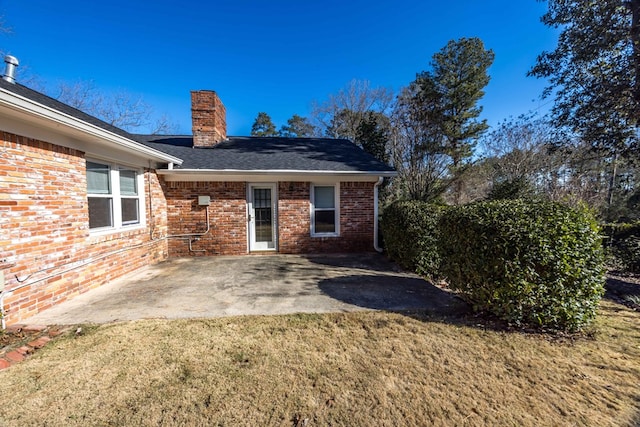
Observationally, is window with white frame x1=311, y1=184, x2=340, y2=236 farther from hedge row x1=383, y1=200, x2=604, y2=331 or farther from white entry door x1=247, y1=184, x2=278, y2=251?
hedge row x1=383, y1=200, x2=604, y2=331

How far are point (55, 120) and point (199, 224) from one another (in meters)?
4.10

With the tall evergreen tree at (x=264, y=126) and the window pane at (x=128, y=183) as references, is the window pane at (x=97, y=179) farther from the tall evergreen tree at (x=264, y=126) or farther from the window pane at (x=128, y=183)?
the tall evergreen tree at (x=264, y=126)

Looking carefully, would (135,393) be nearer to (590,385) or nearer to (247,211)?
(590,385)

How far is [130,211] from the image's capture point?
5762mm

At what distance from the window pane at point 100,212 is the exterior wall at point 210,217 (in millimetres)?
1946

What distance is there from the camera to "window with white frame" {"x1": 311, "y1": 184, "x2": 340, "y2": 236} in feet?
25.4

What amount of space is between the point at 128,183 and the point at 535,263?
761cm

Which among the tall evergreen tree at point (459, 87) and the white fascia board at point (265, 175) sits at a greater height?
the tall evergreen tree at point (459, 87)

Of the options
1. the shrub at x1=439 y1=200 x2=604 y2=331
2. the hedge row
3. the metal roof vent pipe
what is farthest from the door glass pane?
the shrub at x1=439 y1=200 x2=604 y2=331

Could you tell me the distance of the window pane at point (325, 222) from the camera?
7805mm

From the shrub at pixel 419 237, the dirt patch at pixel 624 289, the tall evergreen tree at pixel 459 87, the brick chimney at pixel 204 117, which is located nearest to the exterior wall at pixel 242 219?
the shrub at pixel 419 237

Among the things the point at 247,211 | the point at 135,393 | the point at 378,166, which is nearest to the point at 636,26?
the point at 378,166

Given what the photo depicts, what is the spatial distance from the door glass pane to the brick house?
30 mm

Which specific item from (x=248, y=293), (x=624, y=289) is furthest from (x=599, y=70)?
(x=248, y=293)
